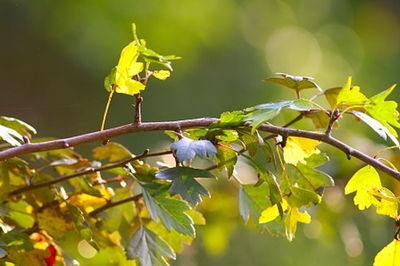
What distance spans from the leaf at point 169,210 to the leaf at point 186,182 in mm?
39

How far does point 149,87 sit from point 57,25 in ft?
1.41

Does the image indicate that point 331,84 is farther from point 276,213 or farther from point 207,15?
point 276,213

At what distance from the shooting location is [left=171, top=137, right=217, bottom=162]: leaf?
0.54 meters

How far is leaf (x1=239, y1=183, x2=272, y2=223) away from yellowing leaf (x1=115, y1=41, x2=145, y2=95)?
0.15 m

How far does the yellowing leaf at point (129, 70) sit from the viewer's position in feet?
1.95

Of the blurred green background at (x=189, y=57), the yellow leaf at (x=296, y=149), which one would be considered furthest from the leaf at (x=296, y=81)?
the blurred green background at (x=189, y=57)

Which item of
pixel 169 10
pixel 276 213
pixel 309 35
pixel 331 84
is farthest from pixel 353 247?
pixel 309 35

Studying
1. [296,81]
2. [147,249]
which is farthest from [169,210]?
[296,81]

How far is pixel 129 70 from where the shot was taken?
0.60 meters

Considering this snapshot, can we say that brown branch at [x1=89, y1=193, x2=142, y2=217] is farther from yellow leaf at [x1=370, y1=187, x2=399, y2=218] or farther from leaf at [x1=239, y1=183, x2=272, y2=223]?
yellow leaf at [x1=370, y1=187, x2=399, y2=218]

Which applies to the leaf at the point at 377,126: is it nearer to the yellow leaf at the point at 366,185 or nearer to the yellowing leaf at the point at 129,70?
the yellow leaf at the point at 366,185

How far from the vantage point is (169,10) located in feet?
9.12

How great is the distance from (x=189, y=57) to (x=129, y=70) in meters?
2.22

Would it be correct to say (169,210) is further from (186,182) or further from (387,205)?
(387,205)
